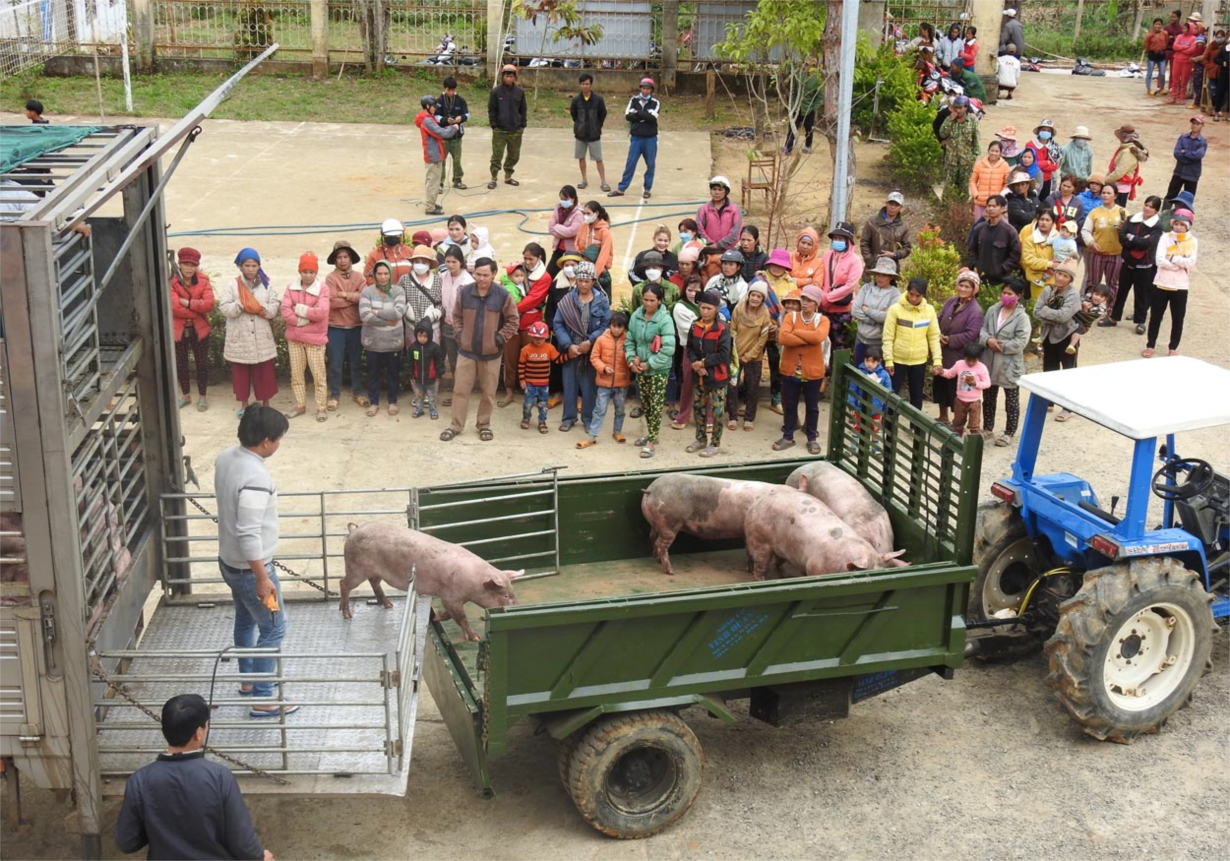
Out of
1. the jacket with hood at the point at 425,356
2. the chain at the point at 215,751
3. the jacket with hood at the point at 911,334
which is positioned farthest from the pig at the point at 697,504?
the jacket with hood at the point at 425,356

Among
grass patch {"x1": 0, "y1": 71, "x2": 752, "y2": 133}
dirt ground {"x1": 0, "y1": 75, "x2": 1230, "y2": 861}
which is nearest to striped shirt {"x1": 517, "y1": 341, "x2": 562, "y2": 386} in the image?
dirt ground {"x1": 0, "y1": 75, "x2": 1230, "y2": 861}

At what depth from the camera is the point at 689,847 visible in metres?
7.86

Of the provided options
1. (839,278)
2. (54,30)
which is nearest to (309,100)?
(54,30)

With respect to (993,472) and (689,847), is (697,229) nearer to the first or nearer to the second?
(993,472)

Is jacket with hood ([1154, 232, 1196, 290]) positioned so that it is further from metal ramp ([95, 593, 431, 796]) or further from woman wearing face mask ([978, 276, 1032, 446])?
metal ramp ([95, 593, 431, 796])

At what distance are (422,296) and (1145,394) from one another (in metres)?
7.06

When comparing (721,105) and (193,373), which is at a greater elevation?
(721,105)

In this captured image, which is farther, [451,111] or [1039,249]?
[451,111]

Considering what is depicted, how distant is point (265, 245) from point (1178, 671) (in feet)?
43.1

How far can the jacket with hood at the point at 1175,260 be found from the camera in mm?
15141

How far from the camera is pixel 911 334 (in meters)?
13.0

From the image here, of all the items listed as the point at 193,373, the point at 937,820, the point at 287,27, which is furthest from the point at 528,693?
the point at 287,27

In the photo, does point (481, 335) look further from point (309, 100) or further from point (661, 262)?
point (309, 100)

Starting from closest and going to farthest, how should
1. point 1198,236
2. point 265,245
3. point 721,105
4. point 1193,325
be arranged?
point 1193,325, point 265,245, point 1198,236, point 721,105
